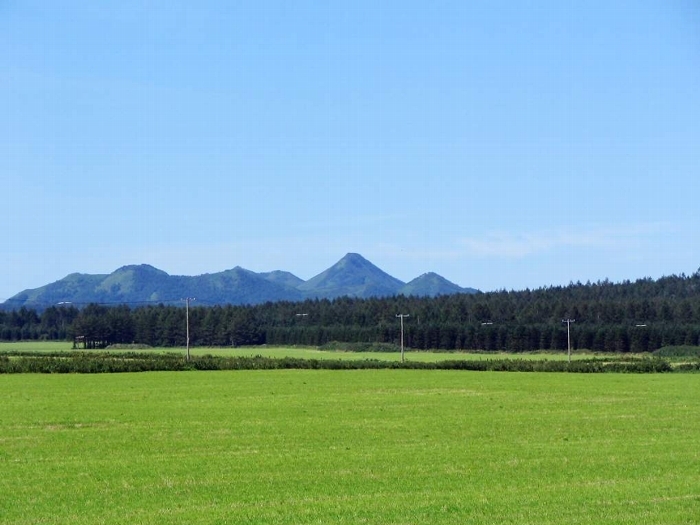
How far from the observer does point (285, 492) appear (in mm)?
21406

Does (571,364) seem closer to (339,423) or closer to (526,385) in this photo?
(526,385)

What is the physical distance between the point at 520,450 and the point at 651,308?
164485 millimetres

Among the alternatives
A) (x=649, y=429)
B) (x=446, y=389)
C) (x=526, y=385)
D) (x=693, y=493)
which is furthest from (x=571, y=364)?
(x=693, y=493)

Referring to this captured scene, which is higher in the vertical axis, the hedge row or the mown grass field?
the hedge row

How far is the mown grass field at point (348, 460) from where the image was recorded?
1923cm

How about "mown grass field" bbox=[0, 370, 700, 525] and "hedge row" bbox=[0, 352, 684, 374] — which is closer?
"mown grass field" bbox=[0, 370, 700, 525]

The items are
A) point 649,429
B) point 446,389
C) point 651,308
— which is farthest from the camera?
point 651,308

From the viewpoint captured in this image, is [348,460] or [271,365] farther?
[271,365]

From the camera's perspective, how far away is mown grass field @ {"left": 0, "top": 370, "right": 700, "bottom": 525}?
63.1 feet

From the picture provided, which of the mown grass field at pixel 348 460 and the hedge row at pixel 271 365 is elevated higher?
the hedge row at pixel 271 365

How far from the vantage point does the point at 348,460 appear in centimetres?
2655

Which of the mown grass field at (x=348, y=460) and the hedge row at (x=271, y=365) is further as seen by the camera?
the hedge row at (x=271, y=365)

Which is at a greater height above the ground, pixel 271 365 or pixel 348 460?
pixel 271 365

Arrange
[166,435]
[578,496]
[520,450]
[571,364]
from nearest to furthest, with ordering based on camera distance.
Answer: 1. [578,496]
2. [520,450]
3. [166,435]
4. [571,364]
